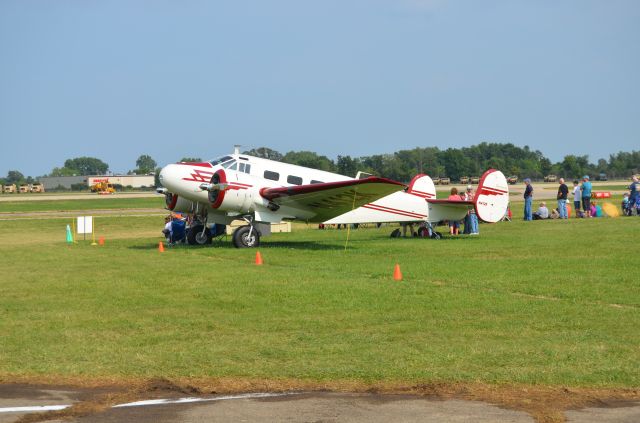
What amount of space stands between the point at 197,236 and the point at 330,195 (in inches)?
209

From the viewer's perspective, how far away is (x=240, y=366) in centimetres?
1002

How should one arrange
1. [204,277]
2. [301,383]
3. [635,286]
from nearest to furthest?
1. [301,383]
2. [635,286]
3. [204,277]

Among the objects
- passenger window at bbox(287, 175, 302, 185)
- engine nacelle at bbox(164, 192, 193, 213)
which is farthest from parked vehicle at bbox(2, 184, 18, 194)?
passenger window at bbox(287, 175, 302, 185)

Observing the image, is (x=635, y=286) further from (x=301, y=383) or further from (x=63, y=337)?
(x=63, y=337)

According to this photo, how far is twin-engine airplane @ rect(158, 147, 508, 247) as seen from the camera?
26.7 metres

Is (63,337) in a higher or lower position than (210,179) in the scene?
lower

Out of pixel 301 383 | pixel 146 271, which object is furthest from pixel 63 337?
pixel 146 271

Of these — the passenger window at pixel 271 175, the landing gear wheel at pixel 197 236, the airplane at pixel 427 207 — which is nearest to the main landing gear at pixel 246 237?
the passenger window at pixel 271 175

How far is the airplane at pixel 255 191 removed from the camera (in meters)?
26.8

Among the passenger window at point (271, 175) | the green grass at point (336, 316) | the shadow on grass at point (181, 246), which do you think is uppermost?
the passenger window at point (271, 175)

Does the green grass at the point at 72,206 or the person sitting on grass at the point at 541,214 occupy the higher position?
the green grass at the point at 72,206

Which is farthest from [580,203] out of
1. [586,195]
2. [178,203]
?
[178,203]

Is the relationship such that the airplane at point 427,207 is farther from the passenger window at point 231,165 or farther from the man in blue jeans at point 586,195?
the man in blue jeans at point 586,195

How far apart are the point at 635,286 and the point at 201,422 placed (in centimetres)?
1027
